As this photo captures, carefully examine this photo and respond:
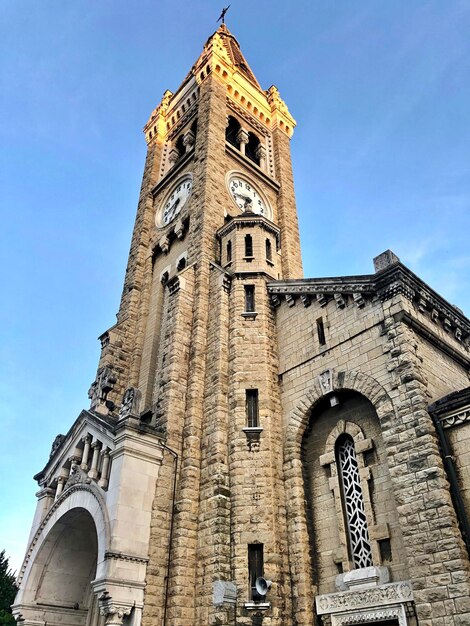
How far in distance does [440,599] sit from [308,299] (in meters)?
9.69

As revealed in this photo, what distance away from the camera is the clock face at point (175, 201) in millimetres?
26884

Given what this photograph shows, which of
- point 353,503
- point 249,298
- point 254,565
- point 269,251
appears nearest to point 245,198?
point 269,251

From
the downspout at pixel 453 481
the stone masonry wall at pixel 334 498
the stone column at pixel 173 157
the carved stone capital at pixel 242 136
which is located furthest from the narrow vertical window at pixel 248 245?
the stone column at pixel 173 157

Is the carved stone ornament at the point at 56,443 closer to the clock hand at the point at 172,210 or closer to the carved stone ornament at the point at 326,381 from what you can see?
the carved stone ornament at the point at 326,381

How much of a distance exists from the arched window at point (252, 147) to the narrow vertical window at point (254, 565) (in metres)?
23.9

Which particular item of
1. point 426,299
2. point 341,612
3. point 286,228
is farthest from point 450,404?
point 286,228

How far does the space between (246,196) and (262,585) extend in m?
19.2

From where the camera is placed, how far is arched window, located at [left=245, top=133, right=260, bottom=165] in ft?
106

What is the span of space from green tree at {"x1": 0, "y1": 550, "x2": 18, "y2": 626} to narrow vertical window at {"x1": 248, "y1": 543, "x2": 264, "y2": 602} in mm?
27758

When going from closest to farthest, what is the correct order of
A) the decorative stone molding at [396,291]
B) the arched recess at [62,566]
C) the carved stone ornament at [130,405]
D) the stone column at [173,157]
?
the decorative stone molding at [396,291] → the carved stone ornament at [130,405] → the arched recess at [62,566] → the stone column at [173,157]

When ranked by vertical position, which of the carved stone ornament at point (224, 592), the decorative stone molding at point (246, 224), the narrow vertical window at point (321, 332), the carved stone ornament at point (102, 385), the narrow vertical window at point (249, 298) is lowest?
the carved stone ornament at point (224, 592)

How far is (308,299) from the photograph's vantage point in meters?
17.7

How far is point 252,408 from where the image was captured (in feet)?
54.9

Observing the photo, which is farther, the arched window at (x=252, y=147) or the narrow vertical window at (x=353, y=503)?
the arched window at (x=252, y=147)
